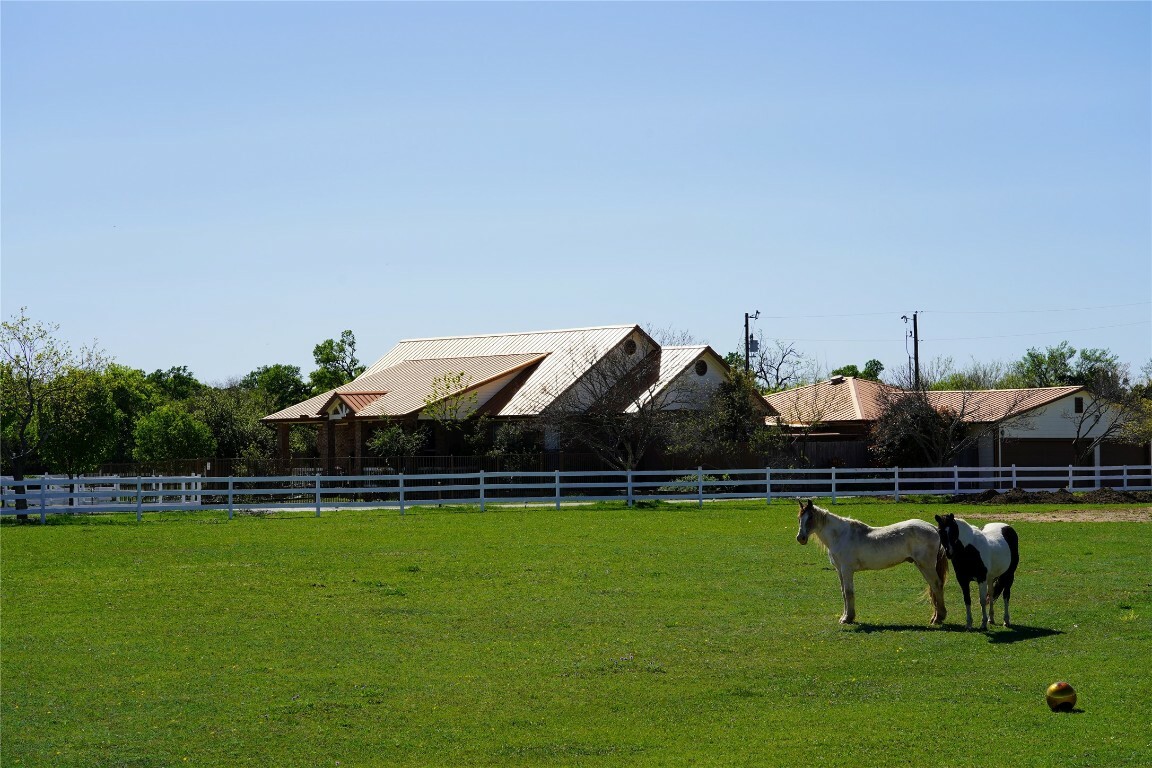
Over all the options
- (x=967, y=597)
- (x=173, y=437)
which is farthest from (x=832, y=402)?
(x=967, y=597)

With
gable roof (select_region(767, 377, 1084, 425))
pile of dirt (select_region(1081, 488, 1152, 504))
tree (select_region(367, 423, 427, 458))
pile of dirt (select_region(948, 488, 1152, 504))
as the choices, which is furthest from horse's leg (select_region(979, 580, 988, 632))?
tree (select_region(367, 423, 427, 458))

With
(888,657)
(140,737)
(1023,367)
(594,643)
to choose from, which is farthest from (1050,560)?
(1023,367)

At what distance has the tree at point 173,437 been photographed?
5188 centimetres

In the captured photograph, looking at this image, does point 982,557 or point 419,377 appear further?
point 419,377

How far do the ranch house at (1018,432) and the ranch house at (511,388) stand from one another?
5.05m

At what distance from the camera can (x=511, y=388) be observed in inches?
1895

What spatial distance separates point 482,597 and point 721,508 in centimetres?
1855

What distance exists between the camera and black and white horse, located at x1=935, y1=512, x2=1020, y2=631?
1266 centimetres

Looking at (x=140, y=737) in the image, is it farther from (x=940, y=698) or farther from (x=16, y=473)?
(x=16, y=473)

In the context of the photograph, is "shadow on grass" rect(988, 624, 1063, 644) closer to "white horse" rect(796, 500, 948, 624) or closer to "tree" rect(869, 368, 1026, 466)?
"white horse" rect(796, 500, 948, 624)

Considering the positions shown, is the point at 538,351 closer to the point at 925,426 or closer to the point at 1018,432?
the point at 925,426

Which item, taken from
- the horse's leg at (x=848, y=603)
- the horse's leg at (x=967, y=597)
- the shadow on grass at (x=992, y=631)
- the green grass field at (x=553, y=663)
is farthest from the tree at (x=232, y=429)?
the horse's leg at (x=967, y=597)

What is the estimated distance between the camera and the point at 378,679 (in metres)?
10.6

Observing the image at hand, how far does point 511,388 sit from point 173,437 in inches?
631
